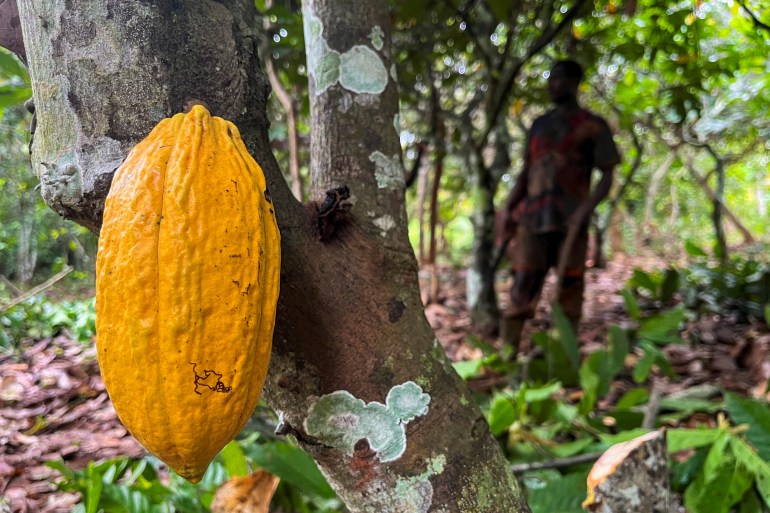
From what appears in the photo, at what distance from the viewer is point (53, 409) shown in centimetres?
190

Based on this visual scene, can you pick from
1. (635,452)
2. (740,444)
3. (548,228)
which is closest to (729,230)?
(548,228)

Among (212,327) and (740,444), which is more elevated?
(212,327)

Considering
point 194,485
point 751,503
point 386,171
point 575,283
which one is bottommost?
point 751,503

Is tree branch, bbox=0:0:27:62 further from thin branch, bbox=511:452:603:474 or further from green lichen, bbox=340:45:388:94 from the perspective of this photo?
thin branch, bbox=511:452:603:474

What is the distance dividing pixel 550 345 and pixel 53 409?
1.99m

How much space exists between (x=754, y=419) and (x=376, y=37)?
1.35 meters

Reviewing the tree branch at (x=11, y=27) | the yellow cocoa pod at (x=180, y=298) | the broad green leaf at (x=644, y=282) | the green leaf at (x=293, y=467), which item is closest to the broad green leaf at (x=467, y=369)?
the green leaf at (x=293, y=467)

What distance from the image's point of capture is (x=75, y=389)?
6.78 feet

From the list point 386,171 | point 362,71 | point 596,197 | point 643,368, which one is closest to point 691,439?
point 643,368

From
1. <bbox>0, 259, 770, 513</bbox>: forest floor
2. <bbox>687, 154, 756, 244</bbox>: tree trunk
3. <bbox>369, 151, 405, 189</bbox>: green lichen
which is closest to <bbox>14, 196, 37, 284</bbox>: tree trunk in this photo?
<bbox>0, 259, 770, 513</bbox>: forest floor

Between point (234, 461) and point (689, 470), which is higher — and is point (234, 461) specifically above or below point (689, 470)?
above

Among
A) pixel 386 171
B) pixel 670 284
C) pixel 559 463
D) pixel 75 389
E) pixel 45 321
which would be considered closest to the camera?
pixel 386 171

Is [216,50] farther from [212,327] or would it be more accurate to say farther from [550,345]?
[550,345]

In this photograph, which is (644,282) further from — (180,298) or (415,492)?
(180,298)
